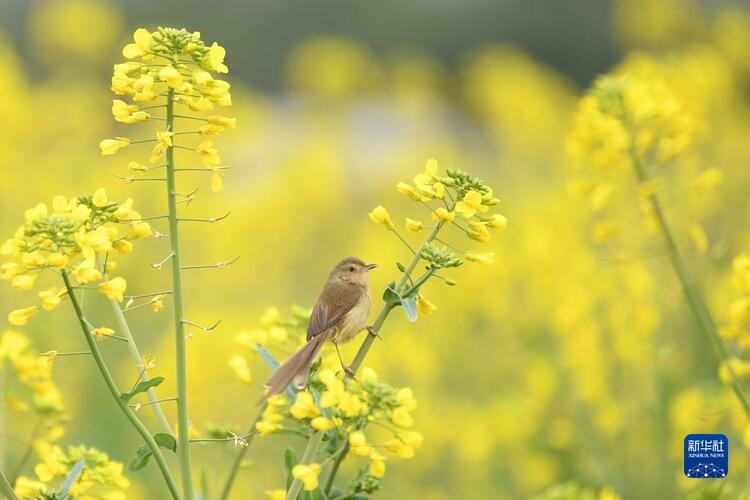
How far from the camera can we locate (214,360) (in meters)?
6.22

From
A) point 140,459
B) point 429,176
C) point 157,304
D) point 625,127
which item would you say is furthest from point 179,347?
point 625,127

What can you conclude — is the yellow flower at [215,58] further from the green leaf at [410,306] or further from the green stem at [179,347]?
the green leaf at [410,306]

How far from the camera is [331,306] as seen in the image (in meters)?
2.60

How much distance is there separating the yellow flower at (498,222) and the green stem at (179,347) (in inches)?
28.2

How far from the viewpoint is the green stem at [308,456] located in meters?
2.10

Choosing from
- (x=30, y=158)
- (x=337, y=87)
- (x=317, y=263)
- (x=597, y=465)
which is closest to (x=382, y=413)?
(x=597, y=465)

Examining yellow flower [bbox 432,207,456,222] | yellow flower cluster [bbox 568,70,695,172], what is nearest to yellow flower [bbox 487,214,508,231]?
yellow flower [bbox 432,207,456,222]

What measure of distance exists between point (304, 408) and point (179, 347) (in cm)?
31

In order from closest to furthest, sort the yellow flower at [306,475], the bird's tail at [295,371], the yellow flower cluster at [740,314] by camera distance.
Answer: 1. the yellow flower at [306,475]
2. the bird's tail at [295,371]
3. the yellow flower cluster at [740,314]

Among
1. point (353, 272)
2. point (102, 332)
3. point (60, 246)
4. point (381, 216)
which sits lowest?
point (102, 332)

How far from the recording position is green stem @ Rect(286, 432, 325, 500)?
82.8 inches

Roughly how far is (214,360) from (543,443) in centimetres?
204

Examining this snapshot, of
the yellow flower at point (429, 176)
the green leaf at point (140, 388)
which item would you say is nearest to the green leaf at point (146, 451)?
the green leaf at point (140, 388)

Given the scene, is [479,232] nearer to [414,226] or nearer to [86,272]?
[414,226]
